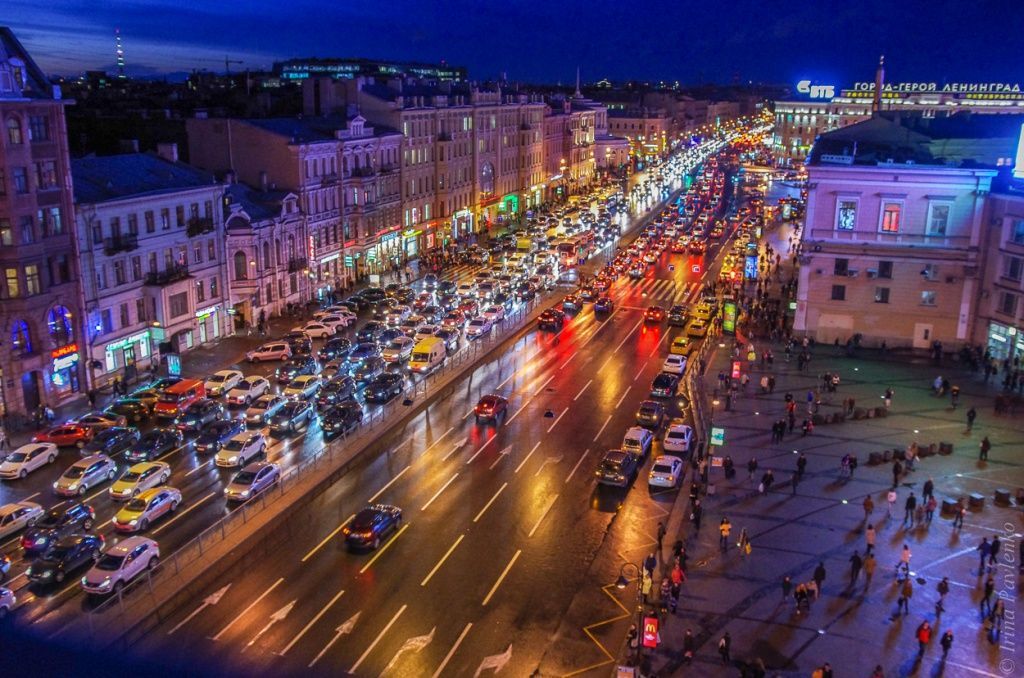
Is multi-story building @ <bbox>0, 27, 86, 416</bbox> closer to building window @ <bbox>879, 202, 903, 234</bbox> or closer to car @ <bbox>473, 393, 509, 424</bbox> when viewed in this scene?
car @ <bbox>473, 393, 509, 424</bbox>

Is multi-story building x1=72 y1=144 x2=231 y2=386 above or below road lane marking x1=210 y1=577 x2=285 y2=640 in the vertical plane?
above

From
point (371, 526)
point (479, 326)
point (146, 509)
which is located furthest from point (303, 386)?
point (371, 526)

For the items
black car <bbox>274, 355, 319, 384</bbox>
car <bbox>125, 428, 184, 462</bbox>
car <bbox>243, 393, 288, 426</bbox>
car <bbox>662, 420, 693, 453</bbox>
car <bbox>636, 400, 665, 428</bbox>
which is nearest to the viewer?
car <bbox>125, 428, 184, 462</bbox>

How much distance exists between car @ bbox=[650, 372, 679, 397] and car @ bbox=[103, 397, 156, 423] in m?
28.7

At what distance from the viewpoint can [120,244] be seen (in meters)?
52.0

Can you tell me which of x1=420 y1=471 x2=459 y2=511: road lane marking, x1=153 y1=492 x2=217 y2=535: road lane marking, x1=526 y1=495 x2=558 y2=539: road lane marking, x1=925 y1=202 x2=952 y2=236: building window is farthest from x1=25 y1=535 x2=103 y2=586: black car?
x1=925 y1=202 x2=952 y2=236: building window

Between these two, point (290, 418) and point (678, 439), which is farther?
point (290, 418)

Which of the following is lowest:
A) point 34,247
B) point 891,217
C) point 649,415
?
point 649,415

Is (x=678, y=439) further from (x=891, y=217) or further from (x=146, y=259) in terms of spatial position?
(x=146, y=259)

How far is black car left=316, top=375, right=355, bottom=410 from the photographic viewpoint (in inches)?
1916

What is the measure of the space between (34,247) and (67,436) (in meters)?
10.7

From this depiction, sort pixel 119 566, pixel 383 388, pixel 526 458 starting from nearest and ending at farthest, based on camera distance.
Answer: pixel 119 566
pixel 526 458
pixel 383 388

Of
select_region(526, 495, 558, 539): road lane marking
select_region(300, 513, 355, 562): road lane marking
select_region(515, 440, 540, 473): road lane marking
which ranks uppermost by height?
select_region(300, 513, 355, 562): road lane marking

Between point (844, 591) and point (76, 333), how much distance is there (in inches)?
1659
